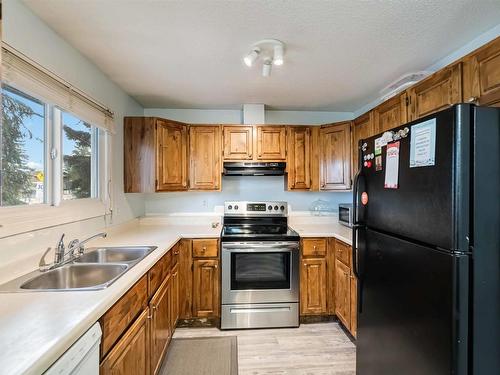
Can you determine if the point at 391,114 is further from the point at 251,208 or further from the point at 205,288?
the point at 205,288

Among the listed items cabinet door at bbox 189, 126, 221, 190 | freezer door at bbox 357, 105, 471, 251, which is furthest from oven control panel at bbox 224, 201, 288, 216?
freezer door at bbox 357, 105, 471, 251

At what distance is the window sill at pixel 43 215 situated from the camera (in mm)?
1328

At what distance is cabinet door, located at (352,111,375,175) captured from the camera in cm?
248

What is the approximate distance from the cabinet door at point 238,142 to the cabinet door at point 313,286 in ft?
4.45

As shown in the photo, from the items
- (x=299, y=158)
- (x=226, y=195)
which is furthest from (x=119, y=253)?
(x=299, y=158)

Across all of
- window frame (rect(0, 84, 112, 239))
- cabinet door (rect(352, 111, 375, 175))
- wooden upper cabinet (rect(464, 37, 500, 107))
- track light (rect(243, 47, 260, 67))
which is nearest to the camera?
wooden upper cabinet (rect(464, 37, 500, 107))

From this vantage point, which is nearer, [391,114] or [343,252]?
[391,114]

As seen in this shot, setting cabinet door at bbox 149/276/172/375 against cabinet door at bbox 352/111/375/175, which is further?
cabinet door at bbox 352/111/375/175

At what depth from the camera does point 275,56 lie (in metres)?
1.80

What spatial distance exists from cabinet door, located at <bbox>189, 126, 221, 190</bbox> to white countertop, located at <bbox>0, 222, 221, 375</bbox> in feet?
5.31

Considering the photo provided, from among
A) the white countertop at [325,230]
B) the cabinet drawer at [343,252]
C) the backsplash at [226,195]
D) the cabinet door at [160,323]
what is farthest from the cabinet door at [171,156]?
the cabinet drawer at [343,252]

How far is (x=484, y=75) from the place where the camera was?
133cm

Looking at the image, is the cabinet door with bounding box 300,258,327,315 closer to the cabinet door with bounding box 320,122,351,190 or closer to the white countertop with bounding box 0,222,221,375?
the cabinet door with bounding box 320,122,351,190

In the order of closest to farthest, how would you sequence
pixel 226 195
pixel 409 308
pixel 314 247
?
pixel 409 308, pixel 314 247, pixel 226 195
